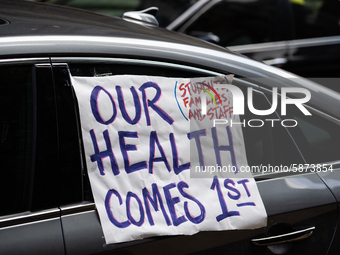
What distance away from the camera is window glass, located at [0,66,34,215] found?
136 centimetres

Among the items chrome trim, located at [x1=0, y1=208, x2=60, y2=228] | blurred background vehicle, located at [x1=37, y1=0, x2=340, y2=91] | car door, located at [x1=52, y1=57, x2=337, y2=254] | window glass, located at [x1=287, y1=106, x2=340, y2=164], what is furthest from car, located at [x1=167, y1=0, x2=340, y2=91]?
chrome trim, located at [x1=0, y1=208, x2=60, y2=228]

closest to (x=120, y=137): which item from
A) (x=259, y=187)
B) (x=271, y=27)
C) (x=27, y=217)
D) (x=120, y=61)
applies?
(x=120, y=61)

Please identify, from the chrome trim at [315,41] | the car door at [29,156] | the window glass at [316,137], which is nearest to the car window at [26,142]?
the car door at [29,156]

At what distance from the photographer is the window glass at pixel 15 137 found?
1360 mm

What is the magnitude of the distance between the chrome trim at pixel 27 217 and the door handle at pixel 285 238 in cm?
72

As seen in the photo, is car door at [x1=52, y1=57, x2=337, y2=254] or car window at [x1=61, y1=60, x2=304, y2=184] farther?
car window at [x1=61, y1=60, x2=304, y2=184]

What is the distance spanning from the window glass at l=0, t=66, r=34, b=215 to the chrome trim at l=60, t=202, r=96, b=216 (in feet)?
0.39

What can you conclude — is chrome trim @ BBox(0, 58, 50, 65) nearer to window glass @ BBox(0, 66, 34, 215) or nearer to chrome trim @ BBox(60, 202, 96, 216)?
window glass @ BBox(0, 66, 34, 215)

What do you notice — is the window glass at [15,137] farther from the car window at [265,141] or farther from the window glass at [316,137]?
the window glass at [316,137]

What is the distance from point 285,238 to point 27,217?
935mm

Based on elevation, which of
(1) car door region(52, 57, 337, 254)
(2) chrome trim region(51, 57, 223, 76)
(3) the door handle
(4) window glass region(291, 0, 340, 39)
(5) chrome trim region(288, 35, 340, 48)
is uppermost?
(4) window glass region(291, 0, 340, 39)

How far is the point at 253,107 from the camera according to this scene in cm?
175

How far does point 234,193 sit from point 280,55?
3361 mm

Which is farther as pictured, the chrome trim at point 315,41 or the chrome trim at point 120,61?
the chrome trim at point 315,41
